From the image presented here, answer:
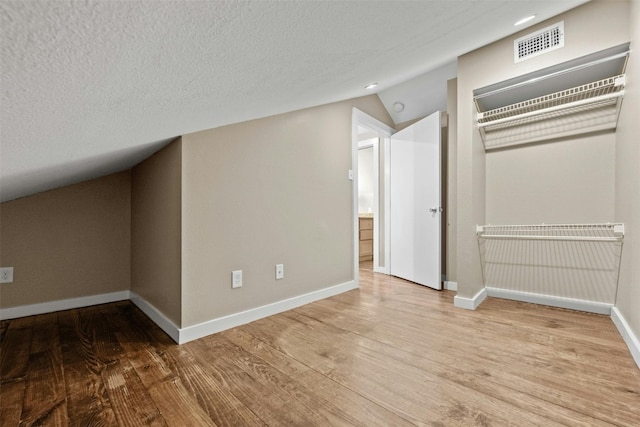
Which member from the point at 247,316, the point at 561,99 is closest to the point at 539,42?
the point at 561,99

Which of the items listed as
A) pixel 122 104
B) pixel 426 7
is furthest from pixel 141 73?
pixel 426 7

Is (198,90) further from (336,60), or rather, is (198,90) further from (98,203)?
(98,203)

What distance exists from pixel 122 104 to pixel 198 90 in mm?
204

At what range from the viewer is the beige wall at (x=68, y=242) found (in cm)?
210

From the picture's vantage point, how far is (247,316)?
1.93 meters

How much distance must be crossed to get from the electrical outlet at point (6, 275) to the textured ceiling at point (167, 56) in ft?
4.33

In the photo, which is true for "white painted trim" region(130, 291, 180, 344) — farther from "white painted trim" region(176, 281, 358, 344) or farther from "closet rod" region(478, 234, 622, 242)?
"closet rod" region(478, 234, 622, 242)

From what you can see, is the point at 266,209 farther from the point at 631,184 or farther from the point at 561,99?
the point at 561,99

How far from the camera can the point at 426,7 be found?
79cm

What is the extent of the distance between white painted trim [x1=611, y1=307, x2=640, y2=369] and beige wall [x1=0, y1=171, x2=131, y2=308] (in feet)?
11.6

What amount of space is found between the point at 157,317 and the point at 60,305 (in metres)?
1.01

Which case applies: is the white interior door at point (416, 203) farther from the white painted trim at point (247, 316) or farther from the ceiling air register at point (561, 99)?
the white painted trim at point (247, 316)

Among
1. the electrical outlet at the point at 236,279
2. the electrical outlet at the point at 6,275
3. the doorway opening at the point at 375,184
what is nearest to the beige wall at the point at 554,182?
the doorway opening at the point at 375,184

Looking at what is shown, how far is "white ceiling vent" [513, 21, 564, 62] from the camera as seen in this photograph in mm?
1959
